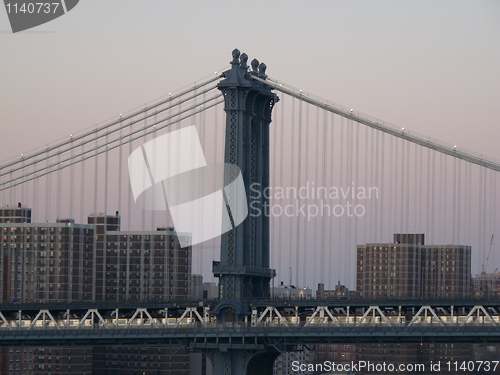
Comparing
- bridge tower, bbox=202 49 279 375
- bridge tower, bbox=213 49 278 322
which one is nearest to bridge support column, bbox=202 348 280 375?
bridge tower, bbox=202 49 279 375

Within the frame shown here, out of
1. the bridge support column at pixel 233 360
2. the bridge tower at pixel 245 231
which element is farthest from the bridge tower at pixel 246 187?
the bridge support column at pixel 233 360

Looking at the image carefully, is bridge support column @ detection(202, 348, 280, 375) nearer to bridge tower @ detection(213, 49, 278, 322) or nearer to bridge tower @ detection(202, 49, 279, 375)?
bridge tower @ detection(202, 49, 279, 375)

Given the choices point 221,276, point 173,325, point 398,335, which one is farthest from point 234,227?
point 398,335

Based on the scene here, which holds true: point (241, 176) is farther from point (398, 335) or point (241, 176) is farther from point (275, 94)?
point (398, 335)

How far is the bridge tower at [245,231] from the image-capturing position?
102625 millimetres

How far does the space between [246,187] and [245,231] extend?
4140 millimetres

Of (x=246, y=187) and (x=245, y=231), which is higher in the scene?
(x=246, y=187)

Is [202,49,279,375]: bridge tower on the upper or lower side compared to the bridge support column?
upper

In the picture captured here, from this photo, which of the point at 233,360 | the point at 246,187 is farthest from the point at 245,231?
the point at 233,360

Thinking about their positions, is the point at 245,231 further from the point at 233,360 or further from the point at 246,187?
the point at 233,360

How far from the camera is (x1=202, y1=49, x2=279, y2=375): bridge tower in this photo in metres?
103

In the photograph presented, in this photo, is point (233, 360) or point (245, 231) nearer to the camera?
point (233, 360)

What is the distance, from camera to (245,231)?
104500 millimetres

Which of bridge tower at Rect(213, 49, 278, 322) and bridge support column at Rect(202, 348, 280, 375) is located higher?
bridge tower at Rect(213, 49, 278, 322)
